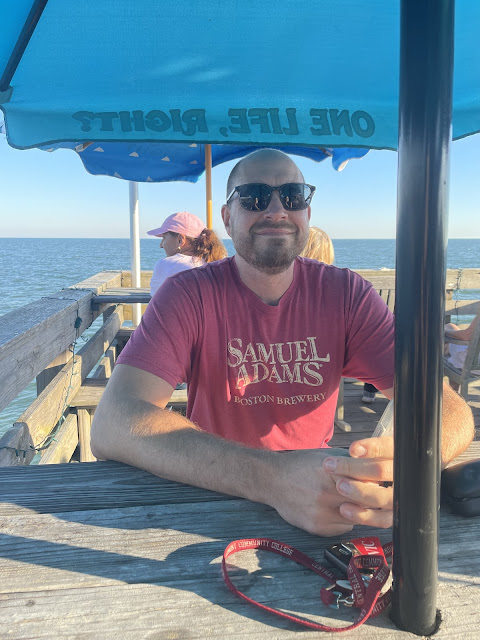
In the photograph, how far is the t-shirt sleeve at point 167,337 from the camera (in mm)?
1502

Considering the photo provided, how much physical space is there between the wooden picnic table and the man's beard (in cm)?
106

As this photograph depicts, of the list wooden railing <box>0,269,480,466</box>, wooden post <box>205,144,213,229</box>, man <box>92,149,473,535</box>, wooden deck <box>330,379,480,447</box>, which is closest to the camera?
man <box>92,149,473,535</box>

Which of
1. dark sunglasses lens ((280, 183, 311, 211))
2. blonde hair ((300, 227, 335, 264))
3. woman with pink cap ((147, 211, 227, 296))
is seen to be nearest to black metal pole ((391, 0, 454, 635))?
dark sunglasses lens ((280, 183, 311, 211))

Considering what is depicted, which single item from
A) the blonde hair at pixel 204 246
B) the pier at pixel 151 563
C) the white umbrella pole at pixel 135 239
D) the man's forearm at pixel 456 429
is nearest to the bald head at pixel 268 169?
the man's forearm at pixel 456 429

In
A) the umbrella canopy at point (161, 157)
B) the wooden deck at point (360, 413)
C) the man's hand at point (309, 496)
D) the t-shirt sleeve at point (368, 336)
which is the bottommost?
the wooden deck at point (360, 413)

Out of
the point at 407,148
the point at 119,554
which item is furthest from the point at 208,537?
the point at 407,148

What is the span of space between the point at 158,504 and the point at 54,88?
65.5 inches

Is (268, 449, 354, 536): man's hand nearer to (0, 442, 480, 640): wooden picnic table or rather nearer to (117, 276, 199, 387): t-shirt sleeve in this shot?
(0, 442, 480, 640): wooden picnic table

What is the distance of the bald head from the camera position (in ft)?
6.54

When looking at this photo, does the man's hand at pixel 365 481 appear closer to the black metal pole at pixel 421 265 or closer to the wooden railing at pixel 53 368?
the black metal pole at pixel 421 265

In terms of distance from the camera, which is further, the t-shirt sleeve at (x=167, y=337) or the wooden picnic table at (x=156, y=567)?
the t-shirt sleeve at (x=167, y=337)

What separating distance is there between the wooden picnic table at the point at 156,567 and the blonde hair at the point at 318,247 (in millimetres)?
2862

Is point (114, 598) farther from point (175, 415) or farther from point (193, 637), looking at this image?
point (175, 415)

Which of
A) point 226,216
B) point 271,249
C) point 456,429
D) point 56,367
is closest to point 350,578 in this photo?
point 456,429
